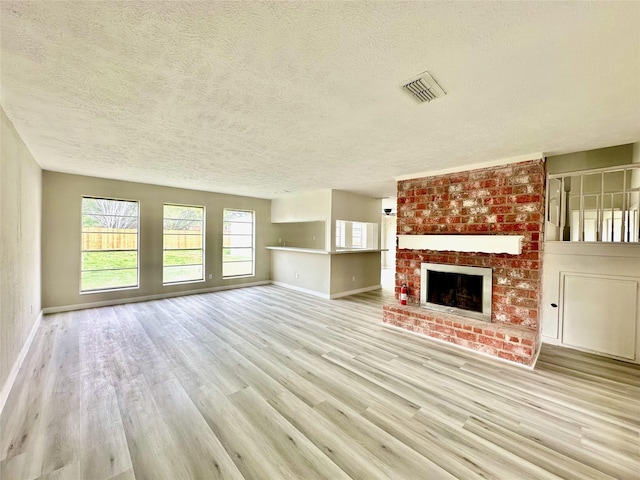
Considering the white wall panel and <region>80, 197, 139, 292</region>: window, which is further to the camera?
<region>80, 197, 139, 292</region>: window

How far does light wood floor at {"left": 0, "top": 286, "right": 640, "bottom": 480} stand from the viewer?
1672 mm

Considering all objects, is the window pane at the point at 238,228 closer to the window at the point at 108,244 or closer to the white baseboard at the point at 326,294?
the white baseboard at the point at 326,294

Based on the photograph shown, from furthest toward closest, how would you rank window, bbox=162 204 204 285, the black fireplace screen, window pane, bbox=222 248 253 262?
window pane, bbox=222 248 253 262 → window, bbox=162 204 204 285 → the black fireplace screen

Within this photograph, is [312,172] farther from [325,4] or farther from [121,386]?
[121,386]

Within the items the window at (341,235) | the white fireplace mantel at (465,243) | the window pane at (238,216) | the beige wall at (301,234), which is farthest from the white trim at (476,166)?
the window pane at (238,216)

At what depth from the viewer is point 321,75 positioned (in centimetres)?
173

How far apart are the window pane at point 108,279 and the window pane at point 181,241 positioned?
846mm

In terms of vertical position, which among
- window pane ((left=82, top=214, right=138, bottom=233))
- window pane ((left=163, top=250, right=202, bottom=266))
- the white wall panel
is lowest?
the white wall panel

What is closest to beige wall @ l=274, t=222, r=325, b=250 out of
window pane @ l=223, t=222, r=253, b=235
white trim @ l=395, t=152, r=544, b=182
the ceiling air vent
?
window pane @ l=223, t=222, r=253, b=235

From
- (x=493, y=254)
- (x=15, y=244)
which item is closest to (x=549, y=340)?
(x=493, y=254)

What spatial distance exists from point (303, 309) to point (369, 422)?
10.4ft

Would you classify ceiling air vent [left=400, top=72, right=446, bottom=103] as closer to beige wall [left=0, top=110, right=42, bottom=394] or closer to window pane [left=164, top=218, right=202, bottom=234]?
beige wall [left=0, top=110, right=42, bottom=394]

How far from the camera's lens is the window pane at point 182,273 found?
239 inches

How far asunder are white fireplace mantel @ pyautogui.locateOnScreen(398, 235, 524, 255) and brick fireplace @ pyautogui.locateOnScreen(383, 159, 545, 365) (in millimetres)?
167
